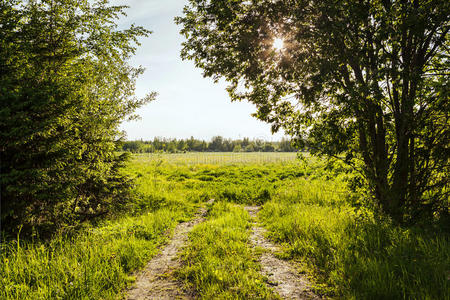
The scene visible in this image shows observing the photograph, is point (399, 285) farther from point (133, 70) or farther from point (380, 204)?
point (133, 70)

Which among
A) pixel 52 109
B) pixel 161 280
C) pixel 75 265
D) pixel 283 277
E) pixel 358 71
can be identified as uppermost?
pixel 358 71

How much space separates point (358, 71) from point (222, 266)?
5479mm

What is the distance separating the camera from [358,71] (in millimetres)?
4898

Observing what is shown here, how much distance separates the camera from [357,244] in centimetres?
416

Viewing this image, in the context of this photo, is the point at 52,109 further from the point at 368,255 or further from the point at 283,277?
the point at 368,255

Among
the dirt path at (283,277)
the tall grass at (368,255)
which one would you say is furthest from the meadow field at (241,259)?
the dirt path at (283,277)

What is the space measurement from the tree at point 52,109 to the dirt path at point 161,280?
2.72 meters

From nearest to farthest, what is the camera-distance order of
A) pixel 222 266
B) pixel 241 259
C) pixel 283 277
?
1. pixel 283 277
2. pixel 222 266
3. pixel 241 259

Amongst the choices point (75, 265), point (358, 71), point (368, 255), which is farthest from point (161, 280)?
point (358, 71)

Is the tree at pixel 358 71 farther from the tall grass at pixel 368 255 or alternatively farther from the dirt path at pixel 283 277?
the dirt path at pixel 283 277

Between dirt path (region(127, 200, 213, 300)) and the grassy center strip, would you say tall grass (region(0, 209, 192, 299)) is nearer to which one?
dirt path (region(127, 200, 213, 300))

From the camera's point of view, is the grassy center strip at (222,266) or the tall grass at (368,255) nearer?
the tall grass at (368,255)

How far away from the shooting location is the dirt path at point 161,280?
3426 millimetres

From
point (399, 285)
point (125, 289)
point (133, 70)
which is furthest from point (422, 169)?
point (133, 70)
